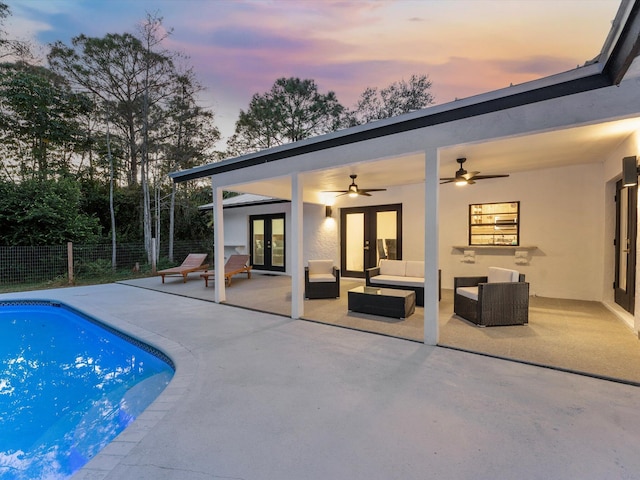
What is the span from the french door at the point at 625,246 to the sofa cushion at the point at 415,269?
132 inches

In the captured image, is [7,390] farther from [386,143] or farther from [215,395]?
[386,143]

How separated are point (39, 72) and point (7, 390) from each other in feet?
46.8

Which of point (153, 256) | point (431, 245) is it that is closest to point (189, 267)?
point (153, 256)

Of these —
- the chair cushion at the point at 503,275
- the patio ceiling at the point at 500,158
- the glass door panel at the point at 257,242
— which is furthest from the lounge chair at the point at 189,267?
the chair cushion at the point at 503,275

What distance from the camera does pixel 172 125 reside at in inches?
524

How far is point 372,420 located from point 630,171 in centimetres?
500

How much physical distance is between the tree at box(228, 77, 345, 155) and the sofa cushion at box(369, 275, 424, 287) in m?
13.0

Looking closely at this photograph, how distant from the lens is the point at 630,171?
14.0 feet

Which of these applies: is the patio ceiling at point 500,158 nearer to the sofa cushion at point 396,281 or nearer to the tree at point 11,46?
the sofa cushion at point 396,281

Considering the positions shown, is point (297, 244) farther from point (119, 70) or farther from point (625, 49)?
point (119, 70)

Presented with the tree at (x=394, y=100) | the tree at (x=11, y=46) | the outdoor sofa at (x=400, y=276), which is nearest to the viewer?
the outdoor sofa at (x=400, y=276)

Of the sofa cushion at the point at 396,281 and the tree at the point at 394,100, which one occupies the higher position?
the tree at the point at 394,100

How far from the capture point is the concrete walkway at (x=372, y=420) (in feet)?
6.29

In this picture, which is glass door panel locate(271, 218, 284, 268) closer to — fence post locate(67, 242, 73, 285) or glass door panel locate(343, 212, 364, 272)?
glass door panel locate(343, 212, 364, 272)
